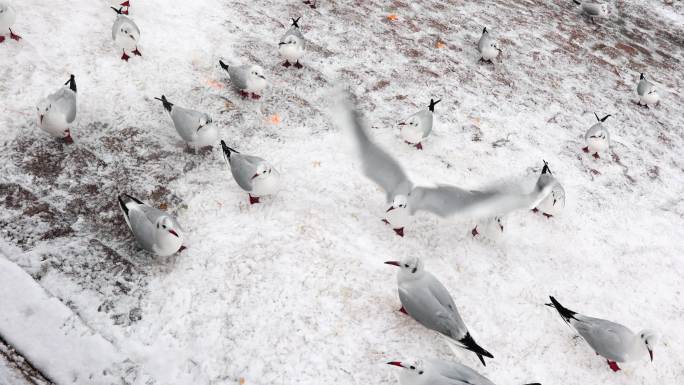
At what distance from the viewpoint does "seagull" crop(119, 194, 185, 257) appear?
345cm

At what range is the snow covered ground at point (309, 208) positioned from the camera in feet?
10.8

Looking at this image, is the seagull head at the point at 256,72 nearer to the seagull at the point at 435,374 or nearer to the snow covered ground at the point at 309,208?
the snow covered ground at the point at 309,208

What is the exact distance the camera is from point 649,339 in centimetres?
349

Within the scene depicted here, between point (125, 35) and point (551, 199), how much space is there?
185 inches

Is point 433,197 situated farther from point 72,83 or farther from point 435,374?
point 72,83

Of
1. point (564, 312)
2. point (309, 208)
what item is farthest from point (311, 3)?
point (564, 312)

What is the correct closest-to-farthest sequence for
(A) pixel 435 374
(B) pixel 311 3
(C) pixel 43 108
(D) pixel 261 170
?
(A) pixel 435 374
(D) pixel 261 170
(C) pixel 43 108
(B) pixel 311 3

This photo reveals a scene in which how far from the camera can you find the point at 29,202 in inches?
147

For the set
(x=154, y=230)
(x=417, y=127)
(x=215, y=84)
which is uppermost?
(x=417, y=127)

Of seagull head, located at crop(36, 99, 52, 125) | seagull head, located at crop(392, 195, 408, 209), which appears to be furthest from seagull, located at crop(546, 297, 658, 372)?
seagull head, located at crop(36, 99, 52, 125)

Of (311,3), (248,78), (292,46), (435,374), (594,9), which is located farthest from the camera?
(594,9)

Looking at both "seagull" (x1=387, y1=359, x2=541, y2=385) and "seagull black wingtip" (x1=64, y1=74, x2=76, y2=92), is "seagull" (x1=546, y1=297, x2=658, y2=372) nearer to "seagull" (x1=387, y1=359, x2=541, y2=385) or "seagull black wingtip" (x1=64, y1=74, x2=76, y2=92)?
"seagull" (x1=387, y1=359, x2=541, y2=385)

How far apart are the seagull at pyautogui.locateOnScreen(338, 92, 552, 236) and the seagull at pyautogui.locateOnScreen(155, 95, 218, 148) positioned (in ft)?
4.77

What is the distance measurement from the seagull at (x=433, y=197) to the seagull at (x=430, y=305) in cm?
65
